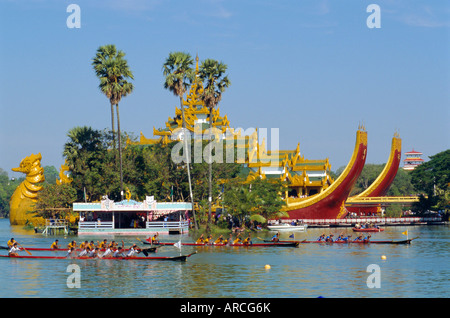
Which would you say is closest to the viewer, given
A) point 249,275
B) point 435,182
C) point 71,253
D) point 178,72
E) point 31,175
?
point 249,275

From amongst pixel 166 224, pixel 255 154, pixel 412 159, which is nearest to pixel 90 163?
pixel 166 224

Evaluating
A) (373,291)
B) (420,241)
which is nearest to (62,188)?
(420,241)

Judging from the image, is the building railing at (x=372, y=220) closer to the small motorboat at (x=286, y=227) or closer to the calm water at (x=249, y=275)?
the small motorboat at (x=286, y=227)

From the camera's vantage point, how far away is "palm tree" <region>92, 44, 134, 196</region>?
6109 centimetres

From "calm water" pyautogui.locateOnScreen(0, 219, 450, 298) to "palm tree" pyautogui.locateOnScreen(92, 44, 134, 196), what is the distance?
19257 millimetres

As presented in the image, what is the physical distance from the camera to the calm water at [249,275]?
3030 centimetres

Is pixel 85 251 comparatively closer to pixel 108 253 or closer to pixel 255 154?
pixel 108 253

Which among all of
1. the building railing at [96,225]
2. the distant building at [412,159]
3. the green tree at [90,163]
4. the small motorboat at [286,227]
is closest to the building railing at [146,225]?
the building railing at [96,225]

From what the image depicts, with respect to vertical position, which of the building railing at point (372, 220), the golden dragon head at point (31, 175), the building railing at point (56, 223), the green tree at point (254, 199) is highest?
the golden dragon head at point (31, 175)

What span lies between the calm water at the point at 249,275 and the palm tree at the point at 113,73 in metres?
19.3

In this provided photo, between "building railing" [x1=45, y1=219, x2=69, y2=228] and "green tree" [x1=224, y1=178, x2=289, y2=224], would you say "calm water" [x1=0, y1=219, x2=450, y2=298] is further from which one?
"building railing" [x1=45, y1=219, x2=69, y2=228]

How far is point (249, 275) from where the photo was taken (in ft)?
116

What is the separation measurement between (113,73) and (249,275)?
31.8 m

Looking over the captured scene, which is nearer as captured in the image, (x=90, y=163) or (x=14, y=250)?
(x=14, y=250)
